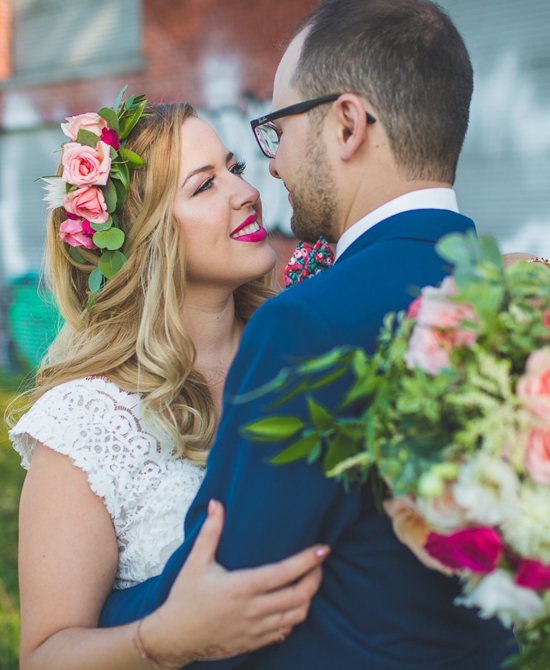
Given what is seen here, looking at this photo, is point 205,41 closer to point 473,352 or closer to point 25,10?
point 25,10

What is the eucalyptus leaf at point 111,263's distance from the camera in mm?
2629

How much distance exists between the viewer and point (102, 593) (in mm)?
2062

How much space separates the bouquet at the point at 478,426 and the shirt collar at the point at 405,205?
1.80ft

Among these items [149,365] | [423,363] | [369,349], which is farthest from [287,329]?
[149,365]

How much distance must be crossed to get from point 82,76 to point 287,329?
8.58 metres

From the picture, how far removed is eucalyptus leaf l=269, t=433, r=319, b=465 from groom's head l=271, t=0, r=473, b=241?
2.30 feet

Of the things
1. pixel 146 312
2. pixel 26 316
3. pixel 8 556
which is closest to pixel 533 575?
pixel 146 312

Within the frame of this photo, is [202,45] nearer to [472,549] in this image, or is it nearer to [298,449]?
[298,449]

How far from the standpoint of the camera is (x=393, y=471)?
46.1 inches

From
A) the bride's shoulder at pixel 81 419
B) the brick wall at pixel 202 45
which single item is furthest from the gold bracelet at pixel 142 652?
the brick wall at pixel 202 45

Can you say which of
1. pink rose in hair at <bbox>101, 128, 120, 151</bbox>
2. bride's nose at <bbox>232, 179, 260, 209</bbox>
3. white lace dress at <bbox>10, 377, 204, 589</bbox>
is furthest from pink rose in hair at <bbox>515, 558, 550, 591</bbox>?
pink rose in hair at <bbox>101, 128, 120, 151</bbox>

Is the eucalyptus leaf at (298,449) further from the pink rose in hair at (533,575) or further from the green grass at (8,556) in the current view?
the green grass at (8,556)

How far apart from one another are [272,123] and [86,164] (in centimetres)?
85

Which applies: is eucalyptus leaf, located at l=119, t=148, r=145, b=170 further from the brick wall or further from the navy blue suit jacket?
the brick wall
